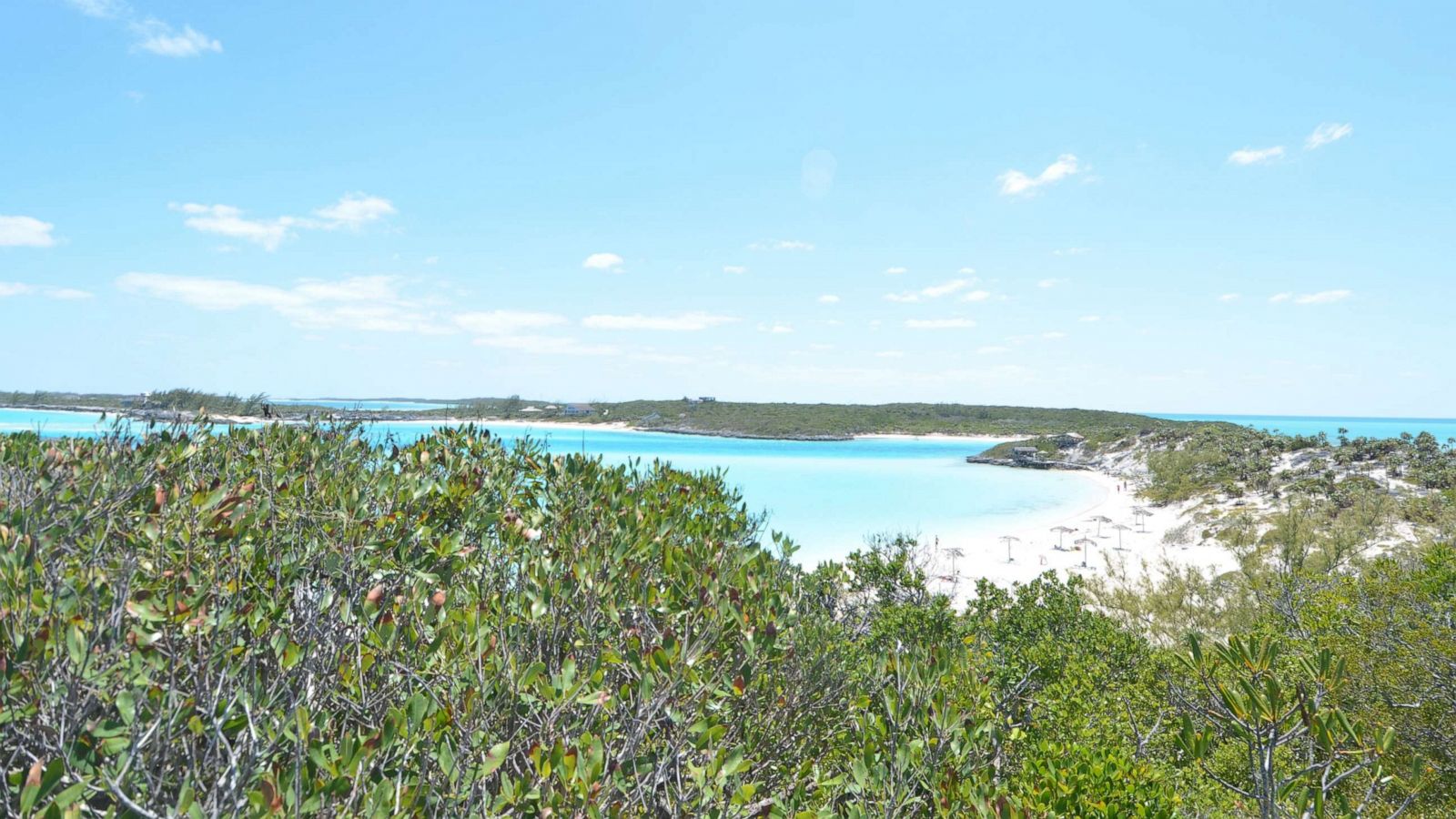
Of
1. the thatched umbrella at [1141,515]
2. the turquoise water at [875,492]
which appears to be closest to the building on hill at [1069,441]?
the turquoise water at [875,492]

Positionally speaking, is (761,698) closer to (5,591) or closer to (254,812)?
(254,812)

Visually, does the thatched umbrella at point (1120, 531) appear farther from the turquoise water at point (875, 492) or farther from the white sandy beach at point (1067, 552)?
the turquoise water at point (875, 492)

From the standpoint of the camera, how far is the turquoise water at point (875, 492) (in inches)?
950

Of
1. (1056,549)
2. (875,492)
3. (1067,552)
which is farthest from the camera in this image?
(875,492)

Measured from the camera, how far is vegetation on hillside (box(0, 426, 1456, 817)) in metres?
2.03

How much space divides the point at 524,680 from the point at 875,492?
3572 cm

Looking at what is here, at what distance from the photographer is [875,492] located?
120 feet

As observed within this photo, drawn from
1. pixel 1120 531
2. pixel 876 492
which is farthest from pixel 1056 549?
pixel 876 492

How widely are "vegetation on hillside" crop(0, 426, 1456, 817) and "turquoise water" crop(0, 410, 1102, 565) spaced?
2696 millimetres

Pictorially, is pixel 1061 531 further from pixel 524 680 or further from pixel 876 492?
pixel 524 680

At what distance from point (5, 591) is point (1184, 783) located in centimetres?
587

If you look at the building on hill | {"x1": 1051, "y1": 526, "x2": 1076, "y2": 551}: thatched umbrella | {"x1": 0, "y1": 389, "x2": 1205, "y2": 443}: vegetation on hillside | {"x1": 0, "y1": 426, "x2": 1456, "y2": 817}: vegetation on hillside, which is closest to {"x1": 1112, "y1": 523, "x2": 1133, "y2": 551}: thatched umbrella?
{"x1": 1051, "y1": 526, "x2": 1076, "y2": 551}: thatched umbrella

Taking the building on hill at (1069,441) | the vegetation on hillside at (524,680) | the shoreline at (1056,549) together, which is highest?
the vegetation on hillside at (524,680)

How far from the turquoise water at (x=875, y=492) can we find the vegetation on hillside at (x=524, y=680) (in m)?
2.70
